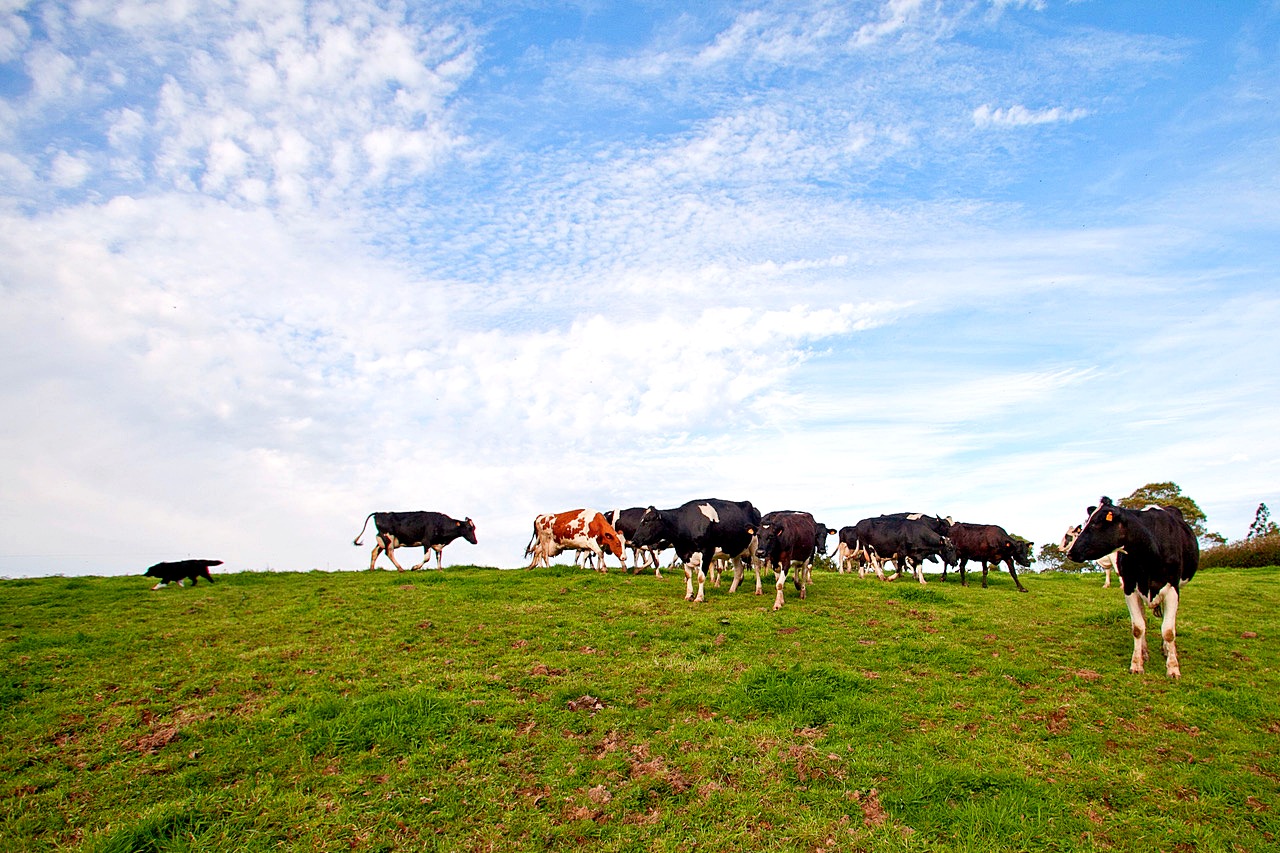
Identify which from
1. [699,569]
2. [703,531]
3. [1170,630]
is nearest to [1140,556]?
[1170,630]

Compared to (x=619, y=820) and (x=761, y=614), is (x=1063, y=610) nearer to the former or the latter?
(x=761, y=614)

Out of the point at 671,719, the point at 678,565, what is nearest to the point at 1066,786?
the point at 671,719

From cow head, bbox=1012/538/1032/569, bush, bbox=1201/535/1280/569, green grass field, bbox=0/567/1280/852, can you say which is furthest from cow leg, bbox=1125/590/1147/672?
bush, bbox=1201/535/1280/569

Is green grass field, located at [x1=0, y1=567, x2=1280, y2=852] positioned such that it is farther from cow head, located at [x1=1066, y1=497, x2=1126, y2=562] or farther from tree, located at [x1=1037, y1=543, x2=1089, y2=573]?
tree, located at [x1=1037, y1=543, x2=1089, y2=573]

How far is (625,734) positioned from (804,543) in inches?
383

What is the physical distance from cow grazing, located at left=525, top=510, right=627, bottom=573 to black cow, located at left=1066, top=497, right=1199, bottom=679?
1503cm

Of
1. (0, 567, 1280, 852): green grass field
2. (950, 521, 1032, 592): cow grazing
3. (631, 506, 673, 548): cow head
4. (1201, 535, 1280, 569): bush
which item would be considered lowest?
(0, 567, 1280, 852): green grass field

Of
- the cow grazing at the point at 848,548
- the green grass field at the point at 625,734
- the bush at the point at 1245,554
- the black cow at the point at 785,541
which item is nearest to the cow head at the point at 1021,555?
the cow grazing at the point at 848,548

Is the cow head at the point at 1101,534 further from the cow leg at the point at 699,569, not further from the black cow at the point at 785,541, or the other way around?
the cow leg at the point at 699,569

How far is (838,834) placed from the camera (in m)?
7.12

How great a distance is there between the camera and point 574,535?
24.8 meters

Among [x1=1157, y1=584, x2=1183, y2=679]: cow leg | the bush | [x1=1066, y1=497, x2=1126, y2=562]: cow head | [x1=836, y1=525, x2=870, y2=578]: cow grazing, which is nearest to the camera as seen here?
[x1=1157, y1=584, x2=1183, y2=679]: cow leg

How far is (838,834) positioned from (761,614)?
771cm

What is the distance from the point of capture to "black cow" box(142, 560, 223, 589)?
1845cm
